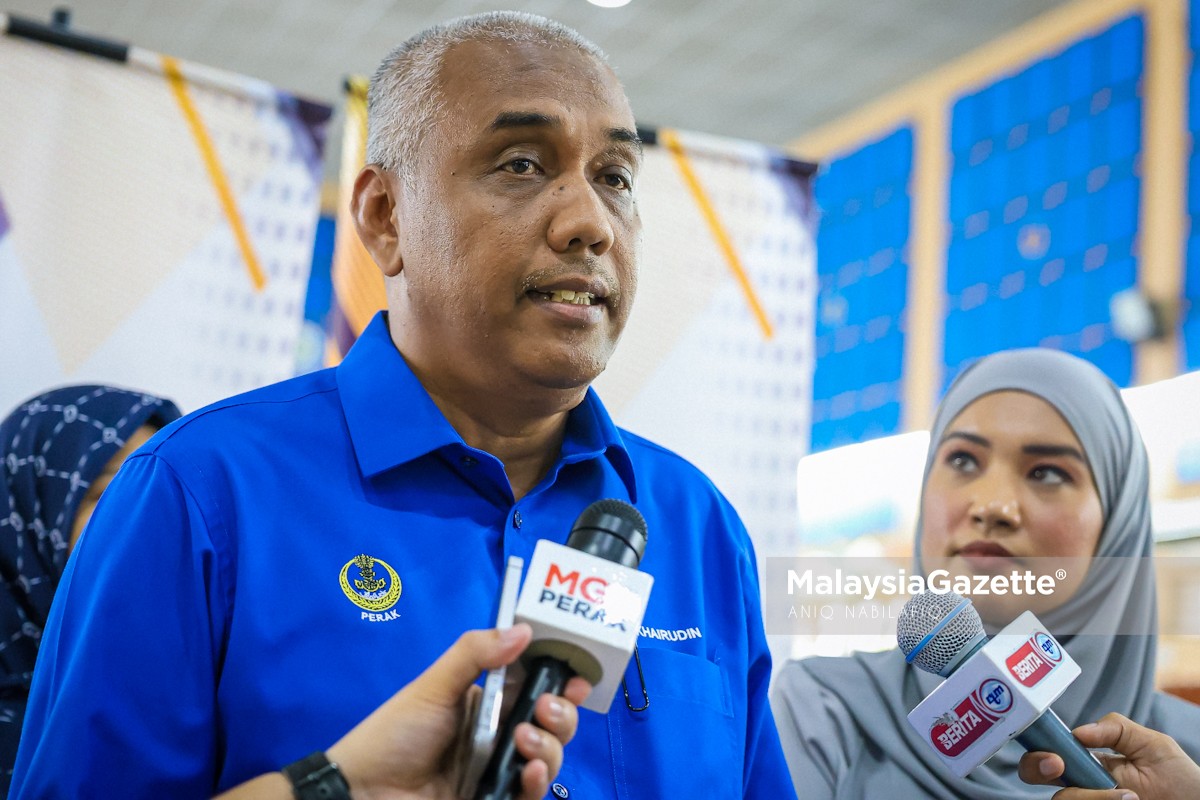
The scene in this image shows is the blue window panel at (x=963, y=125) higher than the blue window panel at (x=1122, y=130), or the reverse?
the blue window panel at (x=963, y=125)

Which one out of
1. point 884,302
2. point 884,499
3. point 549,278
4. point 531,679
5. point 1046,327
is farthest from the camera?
point 884,302

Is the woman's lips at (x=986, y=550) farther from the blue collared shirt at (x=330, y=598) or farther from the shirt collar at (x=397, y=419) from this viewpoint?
the shirt collar at (x=397, y=419)

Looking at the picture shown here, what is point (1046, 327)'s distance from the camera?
5336 millimetres

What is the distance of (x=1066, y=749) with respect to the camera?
1.46m

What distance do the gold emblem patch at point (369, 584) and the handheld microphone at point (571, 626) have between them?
0.32 metres

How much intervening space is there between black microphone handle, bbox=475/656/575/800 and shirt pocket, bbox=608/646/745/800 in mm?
408

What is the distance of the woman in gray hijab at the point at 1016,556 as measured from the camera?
2031 millimetres

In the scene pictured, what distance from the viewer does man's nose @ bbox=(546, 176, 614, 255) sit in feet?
4.63

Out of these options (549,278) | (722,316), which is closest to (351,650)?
(549,278)

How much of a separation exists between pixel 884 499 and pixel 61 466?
1708 mm

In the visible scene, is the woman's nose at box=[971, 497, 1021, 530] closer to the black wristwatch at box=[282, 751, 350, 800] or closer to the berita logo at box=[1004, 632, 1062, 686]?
the berita logo at box=[1004, 632, 1062, 686]

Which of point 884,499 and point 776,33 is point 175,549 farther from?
point 776,33

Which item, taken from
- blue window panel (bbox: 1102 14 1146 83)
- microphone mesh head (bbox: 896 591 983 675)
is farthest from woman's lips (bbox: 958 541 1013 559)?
blue window panel (bbox: 1102 14 1146 83)

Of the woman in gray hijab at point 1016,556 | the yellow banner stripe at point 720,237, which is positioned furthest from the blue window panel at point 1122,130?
the woman in gray hijab at point 1016,556
